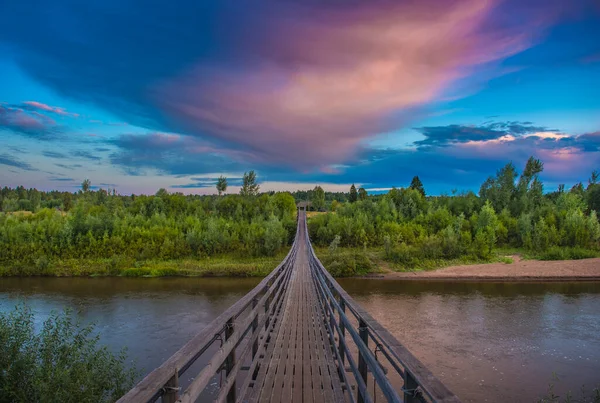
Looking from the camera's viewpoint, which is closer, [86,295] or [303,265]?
[303,265]

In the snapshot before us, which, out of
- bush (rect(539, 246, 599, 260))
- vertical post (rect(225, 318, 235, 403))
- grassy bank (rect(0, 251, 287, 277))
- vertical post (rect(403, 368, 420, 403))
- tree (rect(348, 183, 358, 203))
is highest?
tree (rect(348, 183, 358, 203))

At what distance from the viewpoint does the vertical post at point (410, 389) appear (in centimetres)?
201

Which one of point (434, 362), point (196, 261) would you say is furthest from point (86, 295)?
point (434, 362)

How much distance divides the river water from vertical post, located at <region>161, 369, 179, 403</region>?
35.1ft

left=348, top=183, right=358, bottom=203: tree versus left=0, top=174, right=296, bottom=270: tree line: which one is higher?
left=348, top=183, right=358, bottom=203: tree

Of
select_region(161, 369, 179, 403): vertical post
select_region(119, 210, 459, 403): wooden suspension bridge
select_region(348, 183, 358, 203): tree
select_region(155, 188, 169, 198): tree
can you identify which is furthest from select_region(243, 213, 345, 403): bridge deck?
select_region(348, 183, 358, 203): tree

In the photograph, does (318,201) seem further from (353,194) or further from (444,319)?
(444,319)

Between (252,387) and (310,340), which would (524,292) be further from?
(252,387)

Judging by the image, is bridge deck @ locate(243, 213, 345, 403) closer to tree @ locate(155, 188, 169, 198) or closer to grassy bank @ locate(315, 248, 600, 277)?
grassy bank @ locate(315, 248, 600, 277)

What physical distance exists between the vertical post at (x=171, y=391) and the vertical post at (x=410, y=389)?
4.39 feet

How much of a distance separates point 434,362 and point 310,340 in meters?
8.81

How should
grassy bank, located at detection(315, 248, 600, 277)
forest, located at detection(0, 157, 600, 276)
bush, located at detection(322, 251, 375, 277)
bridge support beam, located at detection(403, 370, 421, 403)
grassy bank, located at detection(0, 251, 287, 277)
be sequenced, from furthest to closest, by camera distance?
forest, located at detection(0, 157, 600, 276), grassy bank, located at detection(0, 251, 287, 277), grassy bank, located at detection(315, 248, 600, 277), bush, located at detection(322, 251, 375, 277), bridge support beam, located at detection(403, 370, 421, 403)

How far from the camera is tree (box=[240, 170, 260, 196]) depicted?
230ft

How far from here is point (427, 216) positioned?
1763 inches
